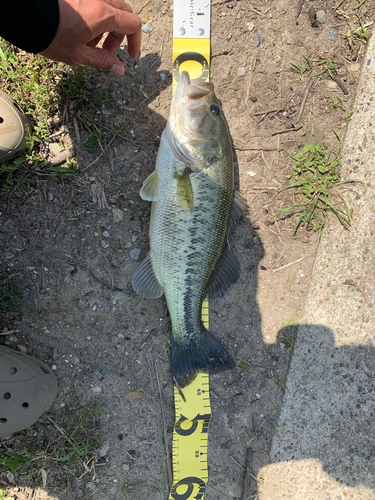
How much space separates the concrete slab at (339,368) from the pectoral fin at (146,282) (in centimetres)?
150

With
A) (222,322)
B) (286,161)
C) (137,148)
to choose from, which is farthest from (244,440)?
(137,148)

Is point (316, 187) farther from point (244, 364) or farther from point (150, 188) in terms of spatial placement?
point (244, 364)

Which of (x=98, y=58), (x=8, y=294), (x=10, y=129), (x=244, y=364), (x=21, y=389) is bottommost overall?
(x=244, y=364)

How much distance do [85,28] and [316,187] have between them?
227 centimetres

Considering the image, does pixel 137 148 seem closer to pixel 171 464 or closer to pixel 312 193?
pixel 312 193

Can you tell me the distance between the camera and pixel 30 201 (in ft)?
8.74

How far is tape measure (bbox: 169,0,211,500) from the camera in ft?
8.98

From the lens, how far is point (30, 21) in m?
1.68

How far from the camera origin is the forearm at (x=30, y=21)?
5.37 feet

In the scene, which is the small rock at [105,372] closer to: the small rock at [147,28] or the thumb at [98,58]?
the thumb at [98,58]

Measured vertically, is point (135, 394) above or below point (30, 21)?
below

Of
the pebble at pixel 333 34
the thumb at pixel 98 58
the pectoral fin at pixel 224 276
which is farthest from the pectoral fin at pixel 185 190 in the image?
the pebble at pixel 333 34

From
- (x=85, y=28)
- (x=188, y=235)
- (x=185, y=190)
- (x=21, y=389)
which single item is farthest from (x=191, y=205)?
(x=21, y=389)

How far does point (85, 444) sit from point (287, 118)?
3519mm
